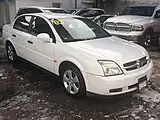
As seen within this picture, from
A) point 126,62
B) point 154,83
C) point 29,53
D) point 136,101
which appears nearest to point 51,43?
point 29,53

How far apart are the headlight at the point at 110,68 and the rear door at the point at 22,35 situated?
221cm

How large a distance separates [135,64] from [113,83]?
59cm

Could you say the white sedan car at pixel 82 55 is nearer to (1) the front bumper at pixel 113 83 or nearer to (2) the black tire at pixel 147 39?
(1) the front bumper at pixel 113 83

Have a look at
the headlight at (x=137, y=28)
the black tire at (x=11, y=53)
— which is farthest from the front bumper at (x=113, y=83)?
the headlight at (x=137, y=28)

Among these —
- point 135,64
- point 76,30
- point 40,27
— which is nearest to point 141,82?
point 135,64

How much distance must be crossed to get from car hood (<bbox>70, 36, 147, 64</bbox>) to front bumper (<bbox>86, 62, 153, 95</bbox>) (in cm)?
29

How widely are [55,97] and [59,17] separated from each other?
1.84 metres

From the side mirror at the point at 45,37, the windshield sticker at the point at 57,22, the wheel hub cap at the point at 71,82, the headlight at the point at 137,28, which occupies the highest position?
the windshield sticker at the point at 57,22

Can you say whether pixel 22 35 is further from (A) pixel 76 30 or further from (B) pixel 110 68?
(B) pixel 110 68

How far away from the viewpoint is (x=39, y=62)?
465 cm

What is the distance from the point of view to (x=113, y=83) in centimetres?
336

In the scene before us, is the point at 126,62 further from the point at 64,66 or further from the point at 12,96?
the point at 12,96

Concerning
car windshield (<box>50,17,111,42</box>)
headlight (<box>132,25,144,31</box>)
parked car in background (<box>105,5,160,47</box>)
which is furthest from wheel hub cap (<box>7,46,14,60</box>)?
headlight (<box>132,25,144,31</box>)

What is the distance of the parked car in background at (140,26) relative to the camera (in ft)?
25.6
